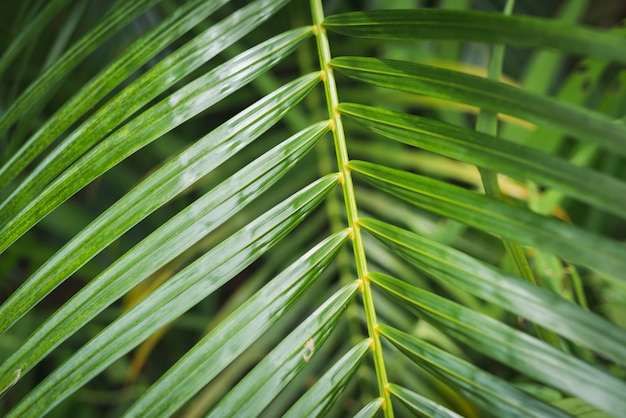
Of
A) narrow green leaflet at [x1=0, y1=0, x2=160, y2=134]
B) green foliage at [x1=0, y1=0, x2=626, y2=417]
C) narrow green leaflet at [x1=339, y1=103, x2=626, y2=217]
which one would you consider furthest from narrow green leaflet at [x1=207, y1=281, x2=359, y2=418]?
narrow green leaflet at [x1=0, y1=0, x2=160, y2=134]

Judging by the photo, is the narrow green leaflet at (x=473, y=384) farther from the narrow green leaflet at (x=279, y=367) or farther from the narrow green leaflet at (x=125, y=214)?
the narrow green leaflet at (x=125, y=214)

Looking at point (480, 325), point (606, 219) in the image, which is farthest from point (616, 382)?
point (606, 219)

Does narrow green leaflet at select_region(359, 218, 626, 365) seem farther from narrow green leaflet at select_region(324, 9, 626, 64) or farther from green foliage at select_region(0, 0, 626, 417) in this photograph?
narrow green leaflet at select_region(324, 9, 626, 64)

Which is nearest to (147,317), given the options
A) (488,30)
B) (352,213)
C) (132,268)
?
(132,268)

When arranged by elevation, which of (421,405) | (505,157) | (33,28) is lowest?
(421,405)

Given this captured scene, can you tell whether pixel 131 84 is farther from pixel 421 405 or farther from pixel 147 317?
pixel 421 405
